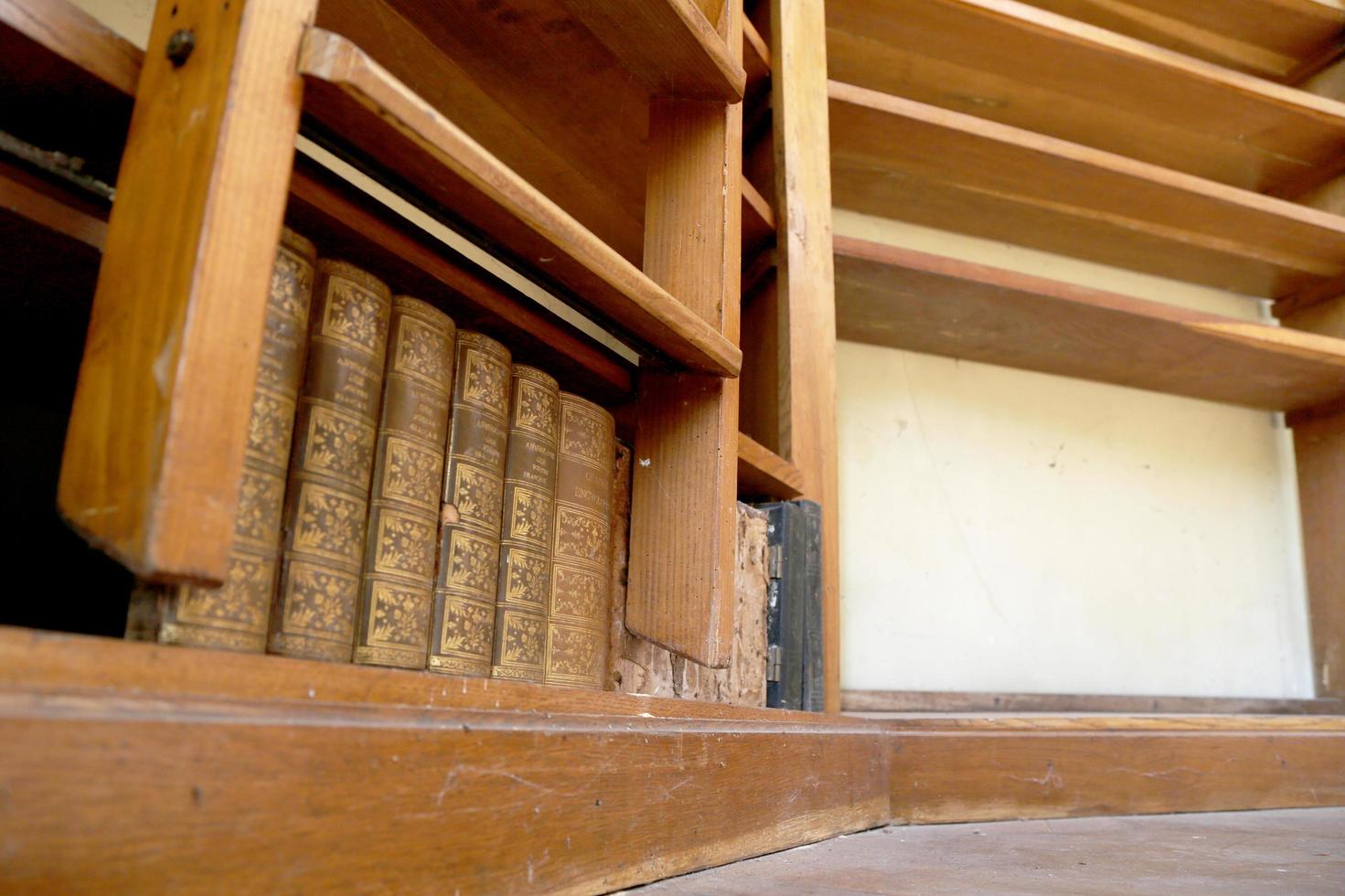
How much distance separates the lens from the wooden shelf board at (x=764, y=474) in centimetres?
116

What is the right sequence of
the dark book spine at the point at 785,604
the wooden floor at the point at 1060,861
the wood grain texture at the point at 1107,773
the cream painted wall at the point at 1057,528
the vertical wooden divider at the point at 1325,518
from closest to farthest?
the wooden floor at the point at 1060,861 → the dark book spine at the point at 785,604 → the wood grain texture at the point at 1107,773 → the cream painted wall at the point at 1057,528 → the vertical wooden divider at the point at 1325,518

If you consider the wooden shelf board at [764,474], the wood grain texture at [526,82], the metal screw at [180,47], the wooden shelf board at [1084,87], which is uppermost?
the wooden shelf board at [1084,87]

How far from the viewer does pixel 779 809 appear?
0.99 metres

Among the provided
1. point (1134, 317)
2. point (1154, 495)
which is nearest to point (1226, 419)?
point (1154, 495)

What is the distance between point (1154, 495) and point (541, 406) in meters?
1.62

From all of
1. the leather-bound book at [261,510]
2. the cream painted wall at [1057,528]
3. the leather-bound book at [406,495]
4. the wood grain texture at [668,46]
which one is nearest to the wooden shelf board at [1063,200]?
the cream painted wall at [1057,528]

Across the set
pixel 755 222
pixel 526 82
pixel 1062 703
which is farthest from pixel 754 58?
pixel 1062 703

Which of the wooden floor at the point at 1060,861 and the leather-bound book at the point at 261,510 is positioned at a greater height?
the leather-bound book at the point at 261,510

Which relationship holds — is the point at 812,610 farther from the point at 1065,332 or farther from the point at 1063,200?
the point at 1063,200

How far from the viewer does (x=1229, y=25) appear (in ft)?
6.42

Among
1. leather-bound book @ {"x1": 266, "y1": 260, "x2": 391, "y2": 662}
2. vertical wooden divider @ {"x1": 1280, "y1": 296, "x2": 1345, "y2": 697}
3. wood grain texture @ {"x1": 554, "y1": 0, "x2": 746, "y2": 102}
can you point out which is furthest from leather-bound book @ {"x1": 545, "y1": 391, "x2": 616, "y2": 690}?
vertical wooden divider @ {"x1": 1280, "y1": 296, "x2": 1345, "y2": 697}

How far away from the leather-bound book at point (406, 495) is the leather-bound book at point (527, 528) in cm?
9

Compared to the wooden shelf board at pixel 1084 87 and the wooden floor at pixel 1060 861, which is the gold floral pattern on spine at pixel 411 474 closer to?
the wooden floor at pixel 1060 861

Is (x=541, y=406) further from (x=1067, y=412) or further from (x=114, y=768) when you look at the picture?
(x=1067, y=412)
